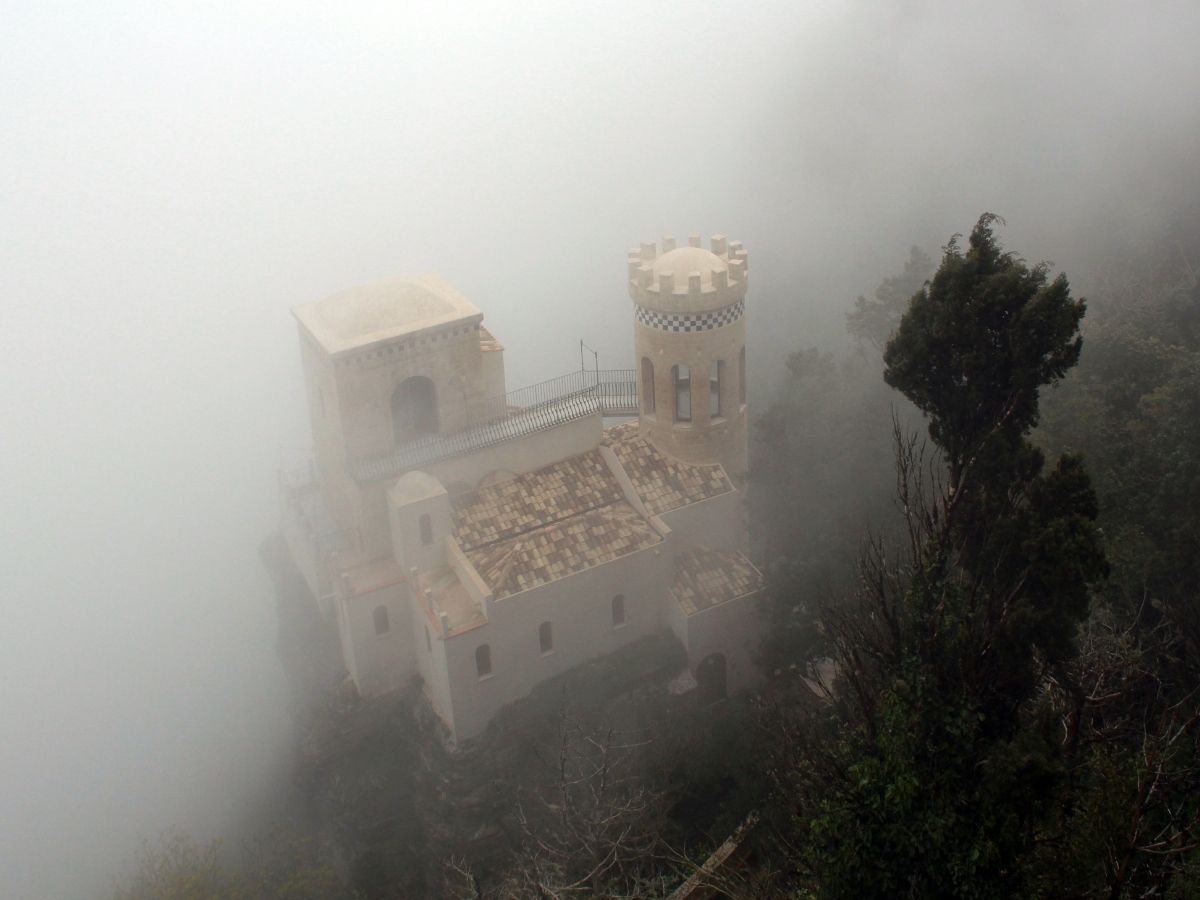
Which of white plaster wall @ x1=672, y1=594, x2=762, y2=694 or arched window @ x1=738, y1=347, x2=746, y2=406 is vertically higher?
arched window @ x1=738, y1=347, x2=746, y2=406

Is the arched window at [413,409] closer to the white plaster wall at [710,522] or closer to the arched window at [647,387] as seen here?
the arched window at [647,387]

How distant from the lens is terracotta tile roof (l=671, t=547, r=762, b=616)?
78.2ft

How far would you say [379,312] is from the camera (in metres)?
23.3

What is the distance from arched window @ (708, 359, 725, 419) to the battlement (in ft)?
4.90

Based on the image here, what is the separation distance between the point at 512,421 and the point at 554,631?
15.7ft

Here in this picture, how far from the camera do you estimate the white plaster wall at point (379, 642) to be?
2319 centimetres

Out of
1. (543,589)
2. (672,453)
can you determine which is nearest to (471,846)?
(543,589)

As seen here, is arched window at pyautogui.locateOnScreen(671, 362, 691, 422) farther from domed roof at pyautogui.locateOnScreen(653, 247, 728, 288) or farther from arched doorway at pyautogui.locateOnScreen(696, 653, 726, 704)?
arched doorway at pyautogui.locateOnScreen(696, 653, 726, 704)

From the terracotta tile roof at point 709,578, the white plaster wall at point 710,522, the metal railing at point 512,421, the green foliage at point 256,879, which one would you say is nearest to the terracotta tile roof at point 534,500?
the metal railing at point 512,421

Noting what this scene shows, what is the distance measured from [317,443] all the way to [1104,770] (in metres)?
18.8

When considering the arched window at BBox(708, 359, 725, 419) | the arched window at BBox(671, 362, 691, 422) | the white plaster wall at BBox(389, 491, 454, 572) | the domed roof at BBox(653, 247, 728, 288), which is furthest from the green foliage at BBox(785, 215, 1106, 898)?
the white plaster wall at BBox(389, 491, 454, 572)

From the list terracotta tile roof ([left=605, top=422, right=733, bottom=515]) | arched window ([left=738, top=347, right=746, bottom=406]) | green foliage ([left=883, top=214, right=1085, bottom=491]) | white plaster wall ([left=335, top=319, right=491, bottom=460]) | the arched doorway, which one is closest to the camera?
green foliage ([left=883, top=214, right=1085, bottom=491])

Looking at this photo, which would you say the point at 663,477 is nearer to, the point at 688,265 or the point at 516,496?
the point at 516,496

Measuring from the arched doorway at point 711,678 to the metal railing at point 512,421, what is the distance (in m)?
6.13
